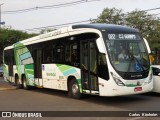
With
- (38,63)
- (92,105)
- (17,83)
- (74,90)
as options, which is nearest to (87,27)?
(74,90)

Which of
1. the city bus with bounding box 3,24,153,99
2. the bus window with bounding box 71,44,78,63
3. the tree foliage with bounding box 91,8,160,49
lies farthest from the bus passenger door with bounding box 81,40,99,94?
the tree foliage with bounding box 91,8,160,49

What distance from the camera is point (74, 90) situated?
1605 centimetres

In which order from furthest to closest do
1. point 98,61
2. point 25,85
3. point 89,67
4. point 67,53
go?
point 25,85
point 67,53
point 89,67
point 98,61

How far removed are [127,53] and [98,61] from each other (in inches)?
46.1

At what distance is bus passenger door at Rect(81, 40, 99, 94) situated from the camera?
14.4 meters

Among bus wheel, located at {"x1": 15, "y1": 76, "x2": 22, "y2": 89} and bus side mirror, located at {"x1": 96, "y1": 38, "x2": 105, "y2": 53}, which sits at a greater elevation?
bus side mirror, located at {"x1": 96, "y1": 38, "x2": 105, "y2": 53}

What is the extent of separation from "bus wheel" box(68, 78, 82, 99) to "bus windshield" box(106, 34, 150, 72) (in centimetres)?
264

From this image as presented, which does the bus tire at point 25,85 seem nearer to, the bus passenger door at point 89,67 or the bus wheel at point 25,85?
the bus wheel at point 25,85

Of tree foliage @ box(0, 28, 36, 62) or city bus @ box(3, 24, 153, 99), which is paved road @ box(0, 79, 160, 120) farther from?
tree foliage @ box(0, 28, 36, 62)

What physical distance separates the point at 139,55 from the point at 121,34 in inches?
43.6

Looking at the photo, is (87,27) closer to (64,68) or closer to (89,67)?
(89,67)

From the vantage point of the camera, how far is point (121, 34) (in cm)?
1455

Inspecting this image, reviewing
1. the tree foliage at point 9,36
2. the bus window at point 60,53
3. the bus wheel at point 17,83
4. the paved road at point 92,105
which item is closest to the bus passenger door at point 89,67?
the paved road at point 92,105

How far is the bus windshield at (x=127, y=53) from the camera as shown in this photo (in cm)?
1392
